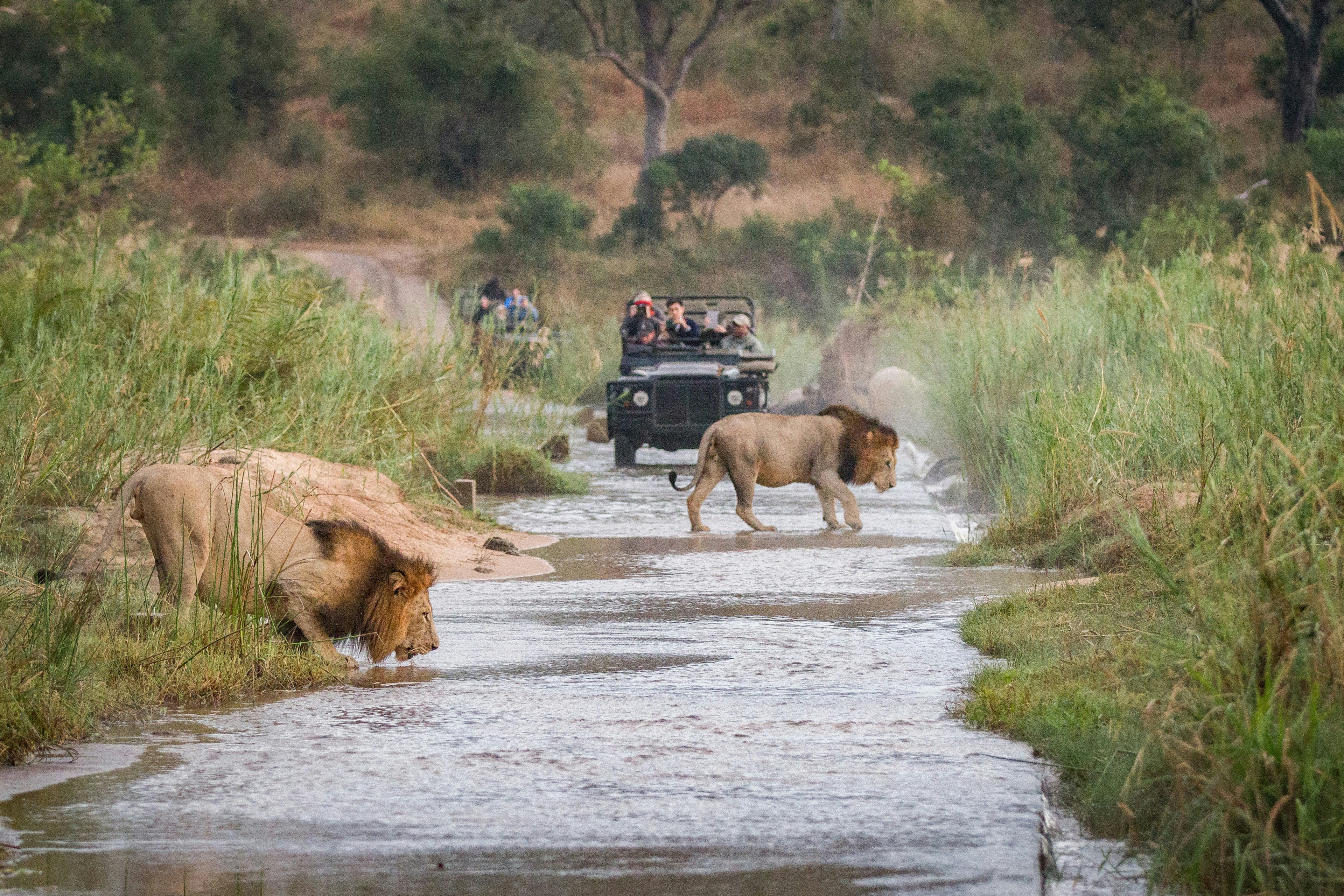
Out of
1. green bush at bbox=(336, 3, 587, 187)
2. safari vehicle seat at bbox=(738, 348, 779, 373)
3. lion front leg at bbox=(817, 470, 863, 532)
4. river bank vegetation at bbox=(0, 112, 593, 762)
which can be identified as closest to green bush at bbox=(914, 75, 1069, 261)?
safari vehicle seat at bbox=(738, 348, 779, 373)

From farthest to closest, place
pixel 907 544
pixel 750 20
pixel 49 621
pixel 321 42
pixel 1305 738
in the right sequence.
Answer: pixel 321 42 → pixel 750 20 → pixel 907 544 → pixel 49 621 → pixel 1305 738

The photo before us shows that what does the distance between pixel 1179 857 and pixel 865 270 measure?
83.7 ft

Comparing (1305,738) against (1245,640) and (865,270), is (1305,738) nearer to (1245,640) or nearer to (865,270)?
(1245,640)

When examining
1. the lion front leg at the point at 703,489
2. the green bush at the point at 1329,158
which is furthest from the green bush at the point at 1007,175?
the lion front leg at the point at 703,489

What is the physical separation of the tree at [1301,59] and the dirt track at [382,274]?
2048 centimetres

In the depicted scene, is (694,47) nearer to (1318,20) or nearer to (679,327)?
(1318,20)

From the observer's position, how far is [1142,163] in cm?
3922

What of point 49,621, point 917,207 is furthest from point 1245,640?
point 917,207

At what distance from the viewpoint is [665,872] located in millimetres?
5320

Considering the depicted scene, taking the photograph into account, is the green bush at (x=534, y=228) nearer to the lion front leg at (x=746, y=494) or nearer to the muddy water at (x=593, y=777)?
the lion front leg at (x=746, y=494)

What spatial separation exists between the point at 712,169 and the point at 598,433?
28555 mm

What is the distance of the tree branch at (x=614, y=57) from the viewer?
5566 cm

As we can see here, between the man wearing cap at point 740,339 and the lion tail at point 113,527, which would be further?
the man wearing cap at point 740,339

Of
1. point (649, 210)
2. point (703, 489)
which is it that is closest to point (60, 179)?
point (703, 489)
